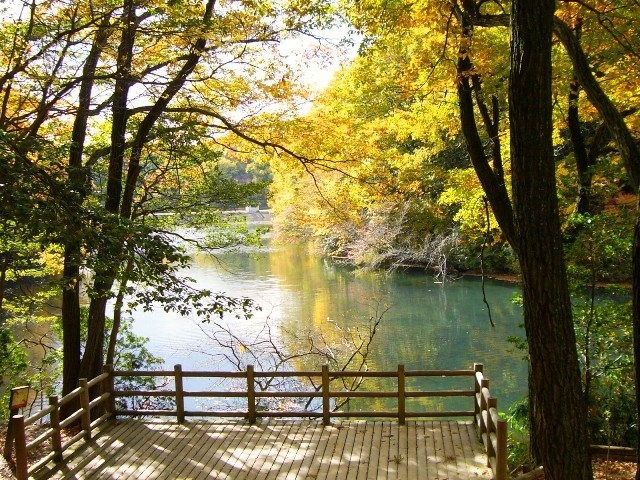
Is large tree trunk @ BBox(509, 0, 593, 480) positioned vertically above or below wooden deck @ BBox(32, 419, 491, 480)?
above

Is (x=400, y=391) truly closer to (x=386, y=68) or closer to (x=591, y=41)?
(x=591, y=41)

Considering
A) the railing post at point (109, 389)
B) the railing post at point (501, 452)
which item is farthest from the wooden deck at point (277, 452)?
the railing post at point (501, 452)

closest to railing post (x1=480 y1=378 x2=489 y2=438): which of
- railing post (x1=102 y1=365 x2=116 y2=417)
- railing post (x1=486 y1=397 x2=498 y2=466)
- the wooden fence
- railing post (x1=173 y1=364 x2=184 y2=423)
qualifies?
the wooden fence

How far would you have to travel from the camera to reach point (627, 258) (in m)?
6.62

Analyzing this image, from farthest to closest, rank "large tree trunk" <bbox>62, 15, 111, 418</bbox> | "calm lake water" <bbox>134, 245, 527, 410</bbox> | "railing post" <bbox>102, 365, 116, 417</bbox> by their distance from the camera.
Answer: "calm lake water" <bbox>134, 245, 527, 410</bbox> < "railing post" <bbox>102, 365, 116, 417</bbox> < "large tree trunk" <bbox>62, 15, 111, 418</bbox>

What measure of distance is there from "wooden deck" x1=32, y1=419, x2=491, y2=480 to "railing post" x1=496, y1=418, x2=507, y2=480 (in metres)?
0.49

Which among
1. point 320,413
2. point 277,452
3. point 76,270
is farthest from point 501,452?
point 76,270

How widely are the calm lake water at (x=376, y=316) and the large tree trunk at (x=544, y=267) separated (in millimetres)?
5035

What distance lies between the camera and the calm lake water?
13.1m

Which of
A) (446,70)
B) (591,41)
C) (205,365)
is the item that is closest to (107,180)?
(446,70)

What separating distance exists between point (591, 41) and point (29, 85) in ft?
23.3

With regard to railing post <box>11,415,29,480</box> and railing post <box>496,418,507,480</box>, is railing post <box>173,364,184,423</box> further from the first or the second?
railing post <box>496,418,507,480</box>

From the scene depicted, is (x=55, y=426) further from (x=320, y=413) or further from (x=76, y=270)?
(x=320, y=413)

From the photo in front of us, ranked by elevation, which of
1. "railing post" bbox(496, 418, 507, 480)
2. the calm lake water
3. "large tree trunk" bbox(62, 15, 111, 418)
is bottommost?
the calm lake water
